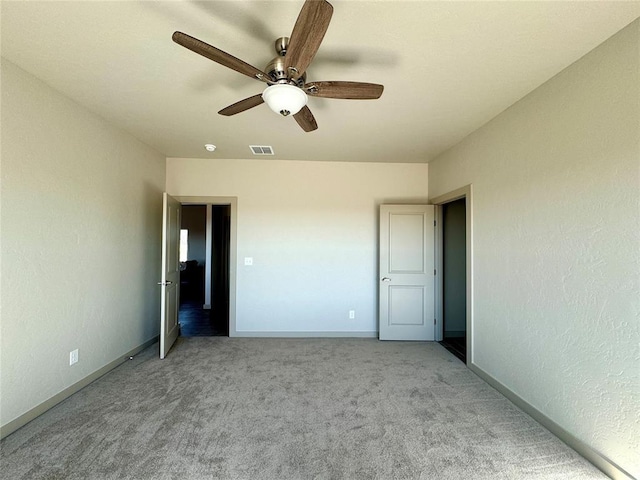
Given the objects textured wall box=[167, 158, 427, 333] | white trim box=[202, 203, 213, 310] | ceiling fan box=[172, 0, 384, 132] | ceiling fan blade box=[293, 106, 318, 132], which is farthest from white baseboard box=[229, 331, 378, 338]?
ceiling fan box=[172, 0, 384, 132]

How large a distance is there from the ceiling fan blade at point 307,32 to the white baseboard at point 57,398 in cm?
295

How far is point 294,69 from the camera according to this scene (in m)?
1.57

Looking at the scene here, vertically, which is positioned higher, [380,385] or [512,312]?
[512,312]

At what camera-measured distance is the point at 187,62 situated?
1.95 metres

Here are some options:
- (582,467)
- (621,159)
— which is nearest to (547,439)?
(582,467)

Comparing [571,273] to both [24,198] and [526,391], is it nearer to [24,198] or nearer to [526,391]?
[526,391]

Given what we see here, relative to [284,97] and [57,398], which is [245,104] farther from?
[57,398]

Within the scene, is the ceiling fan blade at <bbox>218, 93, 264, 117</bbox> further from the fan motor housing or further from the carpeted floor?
the carpeted floor

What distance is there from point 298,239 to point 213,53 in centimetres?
297

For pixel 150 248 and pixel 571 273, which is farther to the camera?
pixel 150 248

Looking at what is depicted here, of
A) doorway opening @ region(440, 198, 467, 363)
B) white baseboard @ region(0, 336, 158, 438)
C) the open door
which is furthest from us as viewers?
doorway opening @ region(440, 198, 467, 363)

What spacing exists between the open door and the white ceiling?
113cm

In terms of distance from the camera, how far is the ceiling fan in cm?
125

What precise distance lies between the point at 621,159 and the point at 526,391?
1796 millimetres
